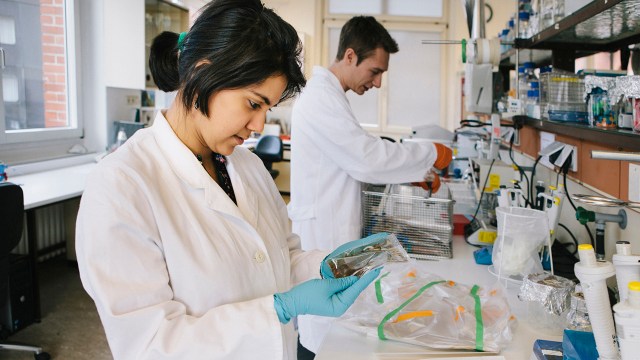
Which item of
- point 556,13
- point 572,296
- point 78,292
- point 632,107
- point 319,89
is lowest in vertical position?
point 78,292

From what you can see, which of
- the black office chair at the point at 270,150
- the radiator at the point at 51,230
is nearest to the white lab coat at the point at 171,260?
the radiator at the point at 51,230

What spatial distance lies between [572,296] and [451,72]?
19.8ft

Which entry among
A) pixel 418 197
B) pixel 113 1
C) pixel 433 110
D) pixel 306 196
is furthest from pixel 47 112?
pixel 433 110

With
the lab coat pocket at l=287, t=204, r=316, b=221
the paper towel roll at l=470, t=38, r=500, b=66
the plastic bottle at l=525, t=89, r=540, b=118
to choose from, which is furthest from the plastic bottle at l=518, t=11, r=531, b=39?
the lab coat pocket at l=287, t=204, r=316, b=221

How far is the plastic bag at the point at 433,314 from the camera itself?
3.52ft

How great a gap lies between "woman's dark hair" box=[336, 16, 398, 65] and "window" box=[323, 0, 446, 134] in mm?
4778

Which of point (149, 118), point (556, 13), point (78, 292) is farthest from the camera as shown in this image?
point (149, 118)

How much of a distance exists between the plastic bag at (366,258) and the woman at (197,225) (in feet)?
0.21

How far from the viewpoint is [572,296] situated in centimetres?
111

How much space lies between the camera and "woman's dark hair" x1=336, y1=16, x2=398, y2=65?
217cm

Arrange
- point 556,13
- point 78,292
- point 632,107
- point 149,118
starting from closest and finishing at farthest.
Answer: point 632,107
point 556,13
point 78,292
point 149,118

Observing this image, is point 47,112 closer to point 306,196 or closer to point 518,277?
point 306,196

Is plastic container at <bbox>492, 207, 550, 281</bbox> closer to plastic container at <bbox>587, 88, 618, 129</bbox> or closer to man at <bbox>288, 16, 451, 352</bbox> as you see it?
plastic container at <bbox>587, 88, 618, 129</bbox>

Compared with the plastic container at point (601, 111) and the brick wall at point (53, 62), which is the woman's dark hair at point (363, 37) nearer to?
the plastic container at point (601, 111)
